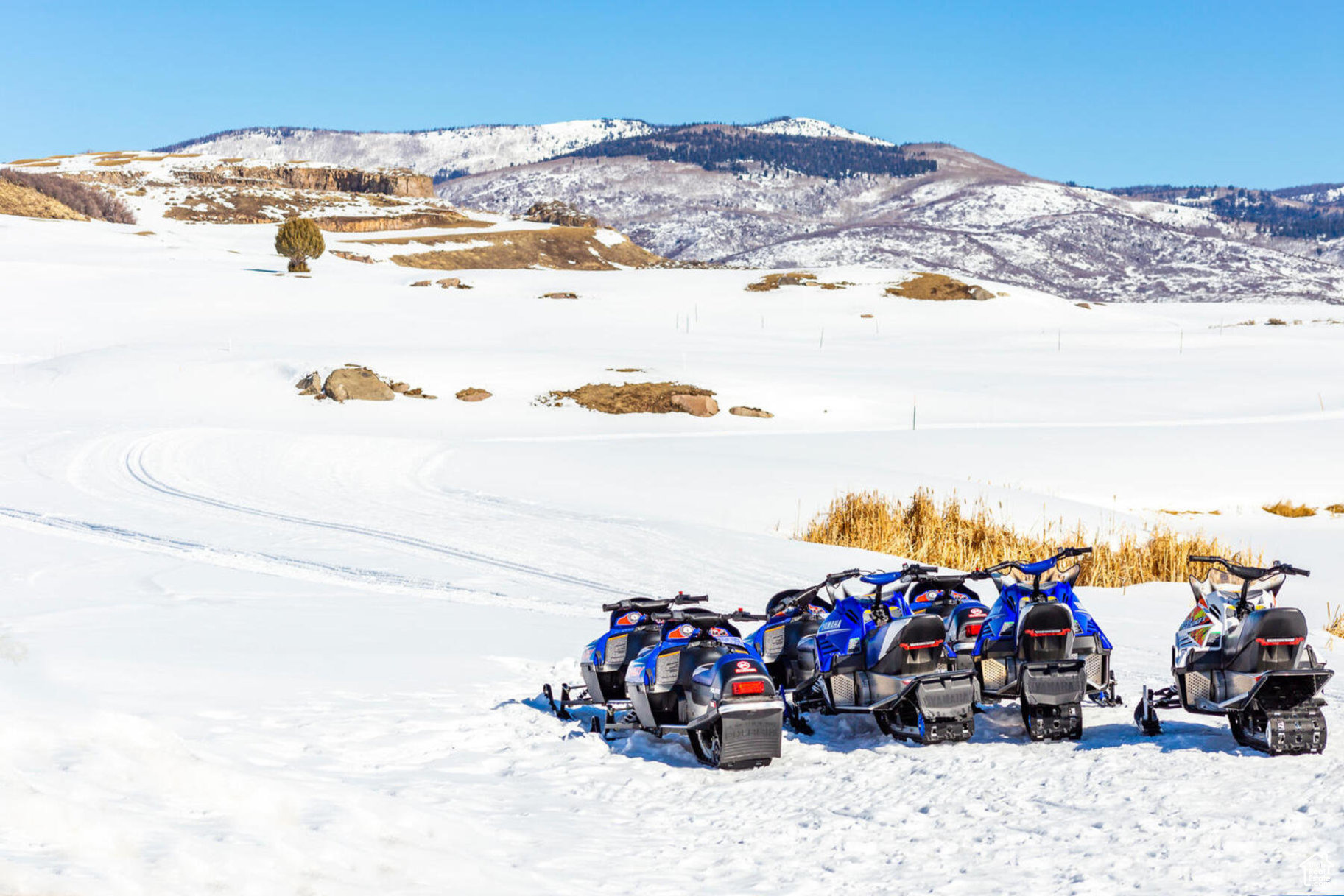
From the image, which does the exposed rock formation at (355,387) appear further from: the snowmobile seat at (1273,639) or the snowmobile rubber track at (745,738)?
the snowmobile seat at (1273,639)

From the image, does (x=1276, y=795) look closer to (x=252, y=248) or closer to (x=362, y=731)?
(x=362, y=731)

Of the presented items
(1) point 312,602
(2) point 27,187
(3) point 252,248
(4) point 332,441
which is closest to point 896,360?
(4) point 332,441

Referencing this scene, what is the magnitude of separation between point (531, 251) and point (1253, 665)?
248 ft

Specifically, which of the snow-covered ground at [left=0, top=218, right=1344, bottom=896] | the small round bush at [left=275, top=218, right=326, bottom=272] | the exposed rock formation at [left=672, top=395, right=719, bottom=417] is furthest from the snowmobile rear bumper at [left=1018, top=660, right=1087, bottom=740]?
the small round bush at [left=275, top=218, right=326, bottom=272]

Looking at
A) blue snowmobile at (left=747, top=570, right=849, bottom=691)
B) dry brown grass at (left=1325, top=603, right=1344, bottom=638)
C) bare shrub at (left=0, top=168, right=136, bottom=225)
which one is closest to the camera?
blue snowmobile at (left=747, top=570, right=849, bottom=691)

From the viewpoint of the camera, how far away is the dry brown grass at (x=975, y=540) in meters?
13.8

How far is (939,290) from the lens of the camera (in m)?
54.7

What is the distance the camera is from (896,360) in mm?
37719

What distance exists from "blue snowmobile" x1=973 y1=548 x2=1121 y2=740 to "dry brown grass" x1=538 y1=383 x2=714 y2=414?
21.0 meters

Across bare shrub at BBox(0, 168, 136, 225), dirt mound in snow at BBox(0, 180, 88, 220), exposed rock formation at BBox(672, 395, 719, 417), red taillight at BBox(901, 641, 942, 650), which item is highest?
bare shrub at BBox(0, 168, 136, 225)

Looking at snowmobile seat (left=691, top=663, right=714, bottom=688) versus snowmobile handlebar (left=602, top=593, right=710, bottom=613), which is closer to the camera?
snowmobile seat (left=691, top=663, right=714, bottom=688)

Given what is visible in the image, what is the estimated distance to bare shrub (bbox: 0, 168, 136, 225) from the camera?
85625 millimetres

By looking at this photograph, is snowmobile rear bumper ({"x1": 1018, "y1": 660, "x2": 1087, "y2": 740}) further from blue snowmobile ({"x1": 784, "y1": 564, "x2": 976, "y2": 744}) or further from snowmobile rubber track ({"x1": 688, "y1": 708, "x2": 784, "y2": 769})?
snowmobile rubber track ({"x1": 688, "y1": 708, "x2": 784, "y2": 769})

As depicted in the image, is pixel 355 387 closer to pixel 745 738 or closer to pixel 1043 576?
pixel 745 738
